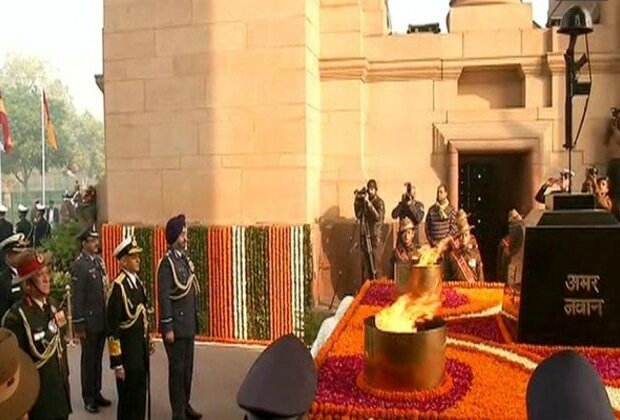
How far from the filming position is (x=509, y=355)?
2.94m

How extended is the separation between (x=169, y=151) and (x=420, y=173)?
466 cm

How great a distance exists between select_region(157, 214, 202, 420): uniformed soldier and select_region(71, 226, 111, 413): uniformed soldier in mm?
1127

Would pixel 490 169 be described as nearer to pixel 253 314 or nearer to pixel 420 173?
pixel 420 173

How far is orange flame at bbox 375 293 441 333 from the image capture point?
2533 mm

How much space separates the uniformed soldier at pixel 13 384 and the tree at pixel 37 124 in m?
46.4

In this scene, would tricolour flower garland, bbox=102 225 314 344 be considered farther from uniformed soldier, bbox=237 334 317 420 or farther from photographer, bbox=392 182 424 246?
uniformed soldier, bbox=237 334 317 420

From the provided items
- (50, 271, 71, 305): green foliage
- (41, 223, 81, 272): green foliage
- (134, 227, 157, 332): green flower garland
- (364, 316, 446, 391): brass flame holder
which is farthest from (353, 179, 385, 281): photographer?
(364, 316, 446, 391): brass flame holder

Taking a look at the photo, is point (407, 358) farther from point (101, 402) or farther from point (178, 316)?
point (101, 402)

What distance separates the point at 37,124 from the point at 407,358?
48079 millimetres

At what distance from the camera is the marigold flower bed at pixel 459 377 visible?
2277mm

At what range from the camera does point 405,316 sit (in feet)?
8.93

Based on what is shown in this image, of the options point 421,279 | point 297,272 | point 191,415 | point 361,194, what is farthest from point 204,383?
point 421,279

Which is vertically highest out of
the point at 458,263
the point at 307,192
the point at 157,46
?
the point at 157,46

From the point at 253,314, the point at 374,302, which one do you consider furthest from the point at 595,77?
the point at 374,302
